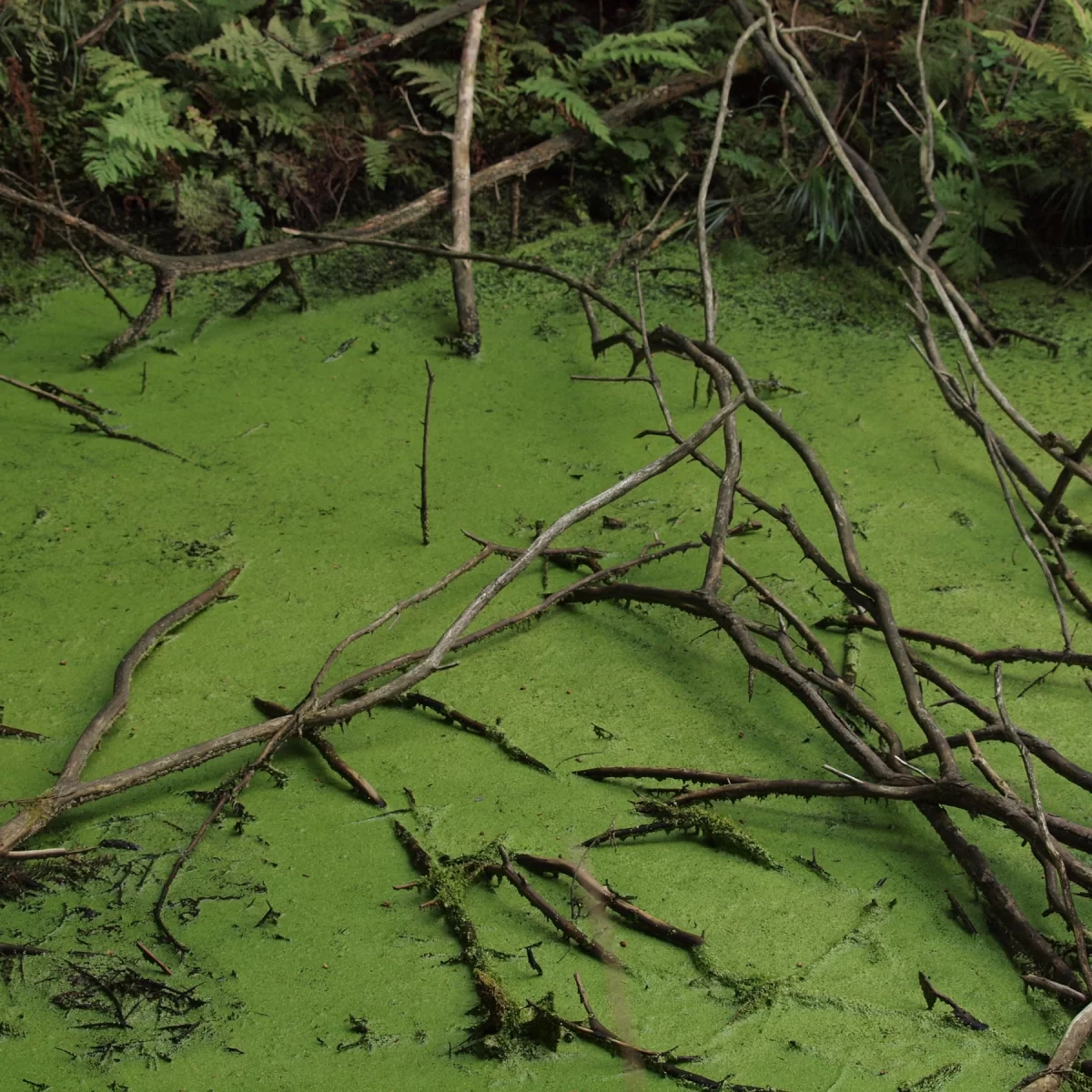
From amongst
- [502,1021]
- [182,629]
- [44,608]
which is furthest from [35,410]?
[502,1021]

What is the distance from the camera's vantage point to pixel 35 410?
283 centimetres

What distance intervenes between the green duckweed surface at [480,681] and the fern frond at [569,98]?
422 mm

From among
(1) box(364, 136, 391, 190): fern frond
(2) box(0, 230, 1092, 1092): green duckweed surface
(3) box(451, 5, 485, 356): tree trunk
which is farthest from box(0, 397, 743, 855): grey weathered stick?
(1) box(364, 136, 391, 190): fern frond

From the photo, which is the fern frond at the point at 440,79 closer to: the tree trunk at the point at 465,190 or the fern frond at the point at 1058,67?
the tree trunk at the point at 465,190

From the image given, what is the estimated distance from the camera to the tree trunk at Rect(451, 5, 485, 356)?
317 cm

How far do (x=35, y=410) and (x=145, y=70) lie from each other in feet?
4.38

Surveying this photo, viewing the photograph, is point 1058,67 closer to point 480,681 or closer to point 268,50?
point 268,50

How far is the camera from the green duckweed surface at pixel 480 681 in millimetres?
1434

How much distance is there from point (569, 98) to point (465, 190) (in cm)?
49

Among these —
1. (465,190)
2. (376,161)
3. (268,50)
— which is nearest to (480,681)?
(465,190)

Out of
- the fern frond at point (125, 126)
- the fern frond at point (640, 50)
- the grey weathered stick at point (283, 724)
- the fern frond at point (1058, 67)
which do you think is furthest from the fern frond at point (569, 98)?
the grey weathered stick at point (283, 724)

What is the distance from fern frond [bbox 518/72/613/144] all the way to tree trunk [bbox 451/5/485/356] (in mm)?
182

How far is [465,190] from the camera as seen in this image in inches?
131

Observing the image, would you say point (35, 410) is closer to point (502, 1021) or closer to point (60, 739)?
point (60, 739)
